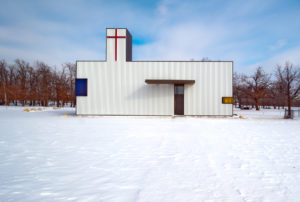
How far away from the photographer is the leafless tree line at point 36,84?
Result: 37562 mm

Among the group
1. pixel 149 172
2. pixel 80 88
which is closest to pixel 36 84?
pixel 80 88

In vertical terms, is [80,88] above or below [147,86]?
below

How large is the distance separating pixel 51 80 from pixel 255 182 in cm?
4584

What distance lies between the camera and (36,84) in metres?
43.1

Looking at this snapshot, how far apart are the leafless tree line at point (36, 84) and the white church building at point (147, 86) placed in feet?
79.6

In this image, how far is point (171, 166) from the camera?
150 inches

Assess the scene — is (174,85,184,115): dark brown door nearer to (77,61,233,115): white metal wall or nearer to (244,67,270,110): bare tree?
(77,61,233,115): white metal wall

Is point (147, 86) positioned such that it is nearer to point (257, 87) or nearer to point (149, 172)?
point (149, 172)

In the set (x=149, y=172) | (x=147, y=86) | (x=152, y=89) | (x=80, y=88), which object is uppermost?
(x=147, y=86)

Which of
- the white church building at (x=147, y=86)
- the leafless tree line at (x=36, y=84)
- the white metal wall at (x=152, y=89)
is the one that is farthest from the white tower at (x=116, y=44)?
the leafless tree line at (x=36, y=84)

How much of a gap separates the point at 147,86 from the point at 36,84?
40048mm

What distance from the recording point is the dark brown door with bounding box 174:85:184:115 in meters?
16.3

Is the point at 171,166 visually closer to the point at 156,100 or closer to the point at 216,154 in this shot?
the point at 216,154

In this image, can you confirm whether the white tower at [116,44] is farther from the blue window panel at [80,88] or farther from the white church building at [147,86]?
the blue window panel at [80,88]
